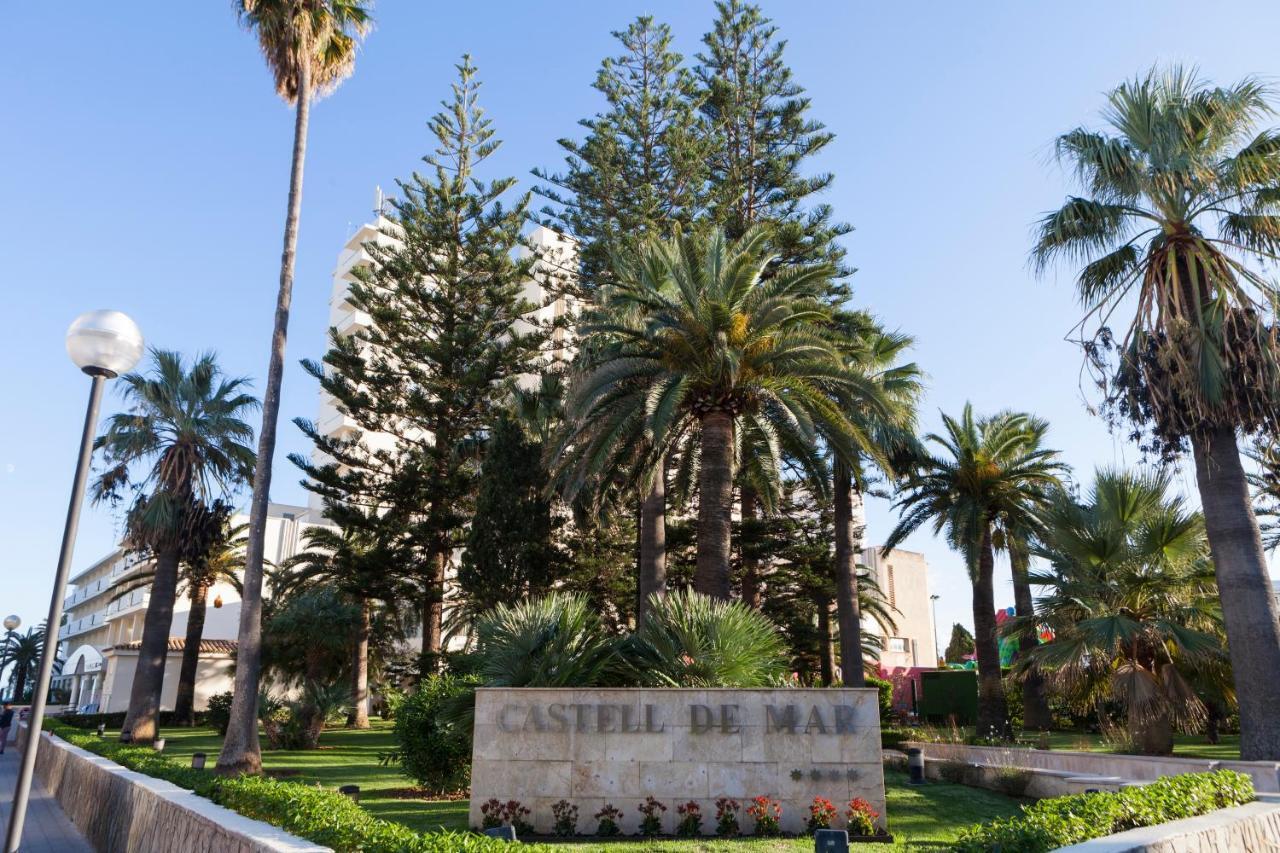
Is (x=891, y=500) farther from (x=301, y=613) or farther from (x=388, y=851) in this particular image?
(x=388, y=851)

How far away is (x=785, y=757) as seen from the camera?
35.6 feet

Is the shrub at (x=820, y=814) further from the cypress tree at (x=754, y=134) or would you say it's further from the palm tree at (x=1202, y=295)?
the cypress tree at (x=754, y=134)

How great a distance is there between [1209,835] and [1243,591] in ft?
26.6

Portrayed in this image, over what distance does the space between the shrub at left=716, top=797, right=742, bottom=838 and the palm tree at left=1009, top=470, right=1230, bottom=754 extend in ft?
21.6

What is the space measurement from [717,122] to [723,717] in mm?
22608

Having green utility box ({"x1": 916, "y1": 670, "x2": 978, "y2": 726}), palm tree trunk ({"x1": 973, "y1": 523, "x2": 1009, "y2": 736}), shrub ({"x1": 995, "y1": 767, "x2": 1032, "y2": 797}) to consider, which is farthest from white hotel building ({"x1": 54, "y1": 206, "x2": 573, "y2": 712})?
shrub ({"x1": 995, "y1": 767, "x2": 1032, "y2": 797})

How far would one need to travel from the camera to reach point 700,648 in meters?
12.1

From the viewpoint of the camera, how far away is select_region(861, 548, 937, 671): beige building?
4912 centimetres

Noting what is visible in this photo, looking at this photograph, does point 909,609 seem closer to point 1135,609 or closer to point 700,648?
point 1135,609

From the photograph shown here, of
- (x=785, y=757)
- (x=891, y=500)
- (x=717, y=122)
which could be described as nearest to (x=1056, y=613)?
(x=785, y=757)

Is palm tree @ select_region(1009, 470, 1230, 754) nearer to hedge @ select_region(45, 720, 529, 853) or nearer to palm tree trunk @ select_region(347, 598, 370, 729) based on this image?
hedge @ select_region(45, 720, 529, 853)

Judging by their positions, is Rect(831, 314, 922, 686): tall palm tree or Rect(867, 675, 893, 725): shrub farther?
Rect(867, 675, 893, 725): shrub

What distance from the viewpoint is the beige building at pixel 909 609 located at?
→ 161 ft

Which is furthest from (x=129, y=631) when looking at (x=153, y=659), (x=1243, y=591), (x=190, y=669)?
(x=1243, y=591)
